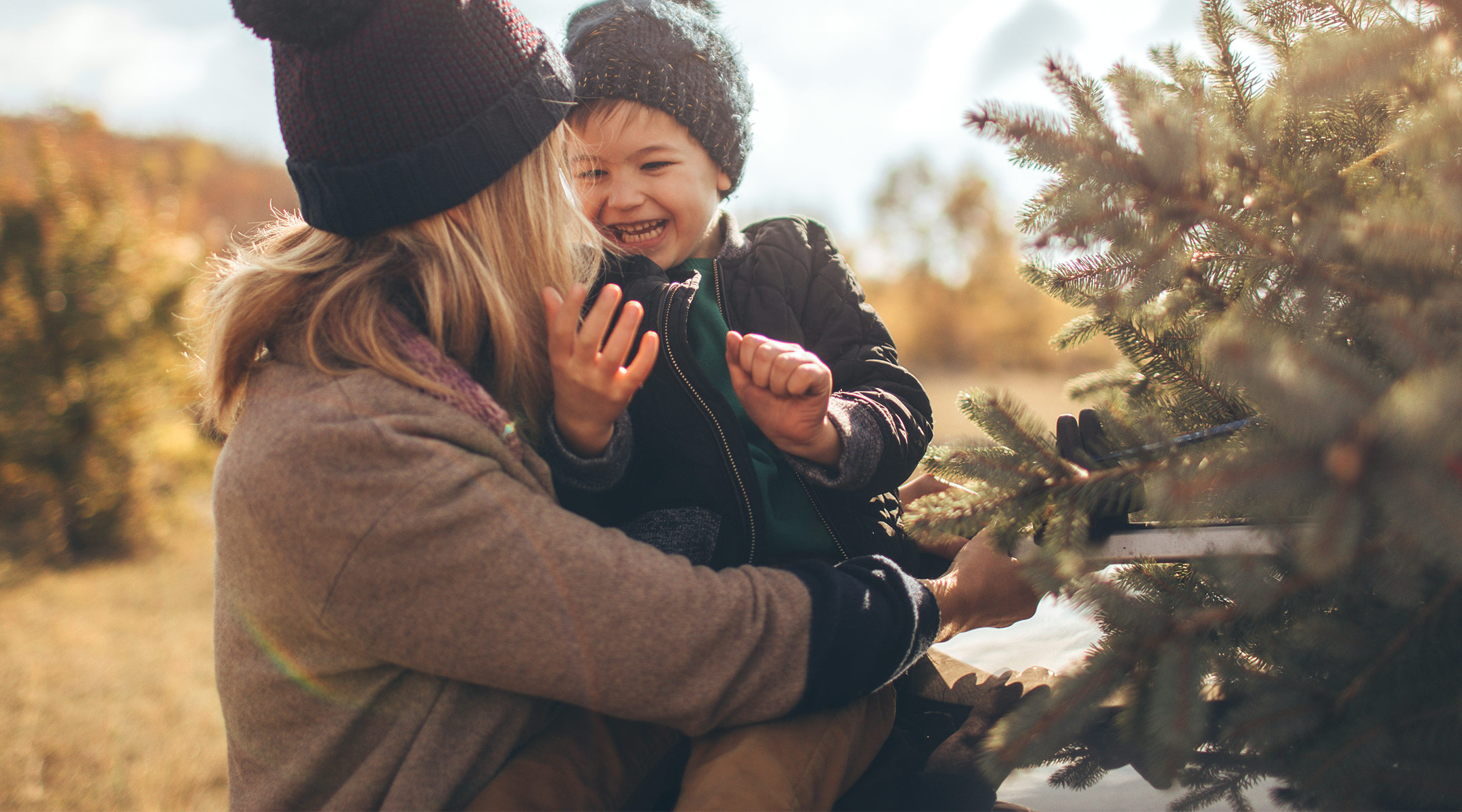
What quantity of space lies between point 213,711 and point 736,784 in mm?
3519

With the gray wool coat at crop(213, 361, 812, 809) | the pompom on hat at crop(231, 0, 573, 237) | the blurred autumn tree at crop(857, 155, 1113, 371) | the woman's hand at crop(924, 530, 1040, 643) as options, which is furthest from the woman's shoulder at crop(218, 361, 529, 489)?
the blurred autumn tree at crop(857, 155, 1113, 371)

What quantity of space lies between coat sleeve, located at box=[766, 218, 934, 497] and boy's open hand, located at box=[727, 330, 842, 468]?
0.07 m

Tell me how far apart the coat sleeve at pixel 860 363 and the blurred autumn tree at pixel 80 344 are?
491 centimetres

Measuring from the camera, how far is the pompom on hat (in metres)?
1.19

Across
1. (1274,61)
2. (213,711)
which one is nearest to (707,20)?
(1274,61)

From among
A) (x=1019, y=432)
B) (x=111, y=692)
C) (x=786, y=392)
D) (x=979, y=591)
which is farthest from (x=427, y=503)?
(x=111, y=692)

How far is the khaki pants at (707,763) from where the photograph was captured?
3.58 feet

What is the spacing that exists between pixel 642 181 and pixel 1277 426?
1362 mm

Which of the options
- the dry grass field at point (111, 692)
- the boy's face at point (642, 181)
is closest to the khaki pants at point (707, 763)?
the boy's face at point (642, 181)

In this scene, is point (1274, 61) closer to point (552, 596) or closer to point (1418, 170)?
point (1418, 170)

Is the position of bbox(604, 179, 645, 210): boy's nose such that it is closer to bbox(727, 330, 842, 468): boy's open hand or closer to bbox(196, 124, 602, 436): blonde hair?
bbox(196, 124, 602, 436): blonde hair

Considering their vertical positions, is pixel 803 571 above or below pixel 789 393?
below

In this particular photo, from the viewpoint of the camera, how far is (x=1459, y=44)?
869mm

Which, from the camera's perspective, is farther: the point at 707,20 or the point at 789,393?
the point at 707,20
